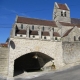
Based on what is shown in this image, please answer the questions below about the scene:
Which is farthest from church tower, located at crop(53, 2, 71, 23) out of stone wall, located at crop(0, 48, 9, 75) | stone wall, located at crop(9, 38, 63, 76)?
stone wall, located at crop(0, 48, 9, 75)

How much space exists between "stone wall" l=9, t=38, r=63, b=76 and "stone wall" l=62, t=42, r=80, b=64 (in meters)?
0.76

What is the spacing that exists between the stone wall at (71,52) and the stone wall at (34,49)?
0.76m

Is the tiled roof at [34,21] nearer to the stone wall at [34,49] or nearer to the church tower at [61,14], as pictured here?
the church tower at [61,14]

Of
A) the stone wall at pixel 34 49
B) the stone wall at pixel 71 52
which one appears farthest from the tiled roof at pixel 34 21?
the stone wall at pixel 34 49

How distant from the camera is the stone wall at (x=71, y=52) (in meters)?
22.3

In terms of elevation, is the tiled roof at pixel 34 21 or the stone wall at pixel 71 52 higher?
the tiled roof at pixel 34 21

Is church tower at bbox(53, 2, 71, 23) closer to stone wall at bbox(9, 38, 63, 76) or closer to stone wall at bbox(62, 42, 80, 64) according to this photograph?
stone wall at bbox(62, 42, 80, 64)

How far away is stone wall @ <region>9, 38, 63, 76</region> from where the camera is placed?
19516 mm

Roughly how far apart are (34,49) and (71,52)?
6827 millimetres

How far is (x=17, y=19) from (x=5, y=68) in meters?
21.7

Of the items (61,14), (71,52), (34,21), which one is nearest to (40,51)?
(71,52)

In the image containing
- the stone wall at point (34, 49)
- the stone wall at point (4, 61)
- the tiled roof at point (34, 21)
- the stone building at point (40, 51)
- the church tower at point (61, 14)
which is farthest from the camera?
the church tower at point (61, 14)

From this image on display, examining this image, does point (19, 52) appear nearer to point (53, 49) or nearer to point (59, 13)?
A: point (53, 49)

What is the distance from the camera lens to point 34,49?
67.9ft
